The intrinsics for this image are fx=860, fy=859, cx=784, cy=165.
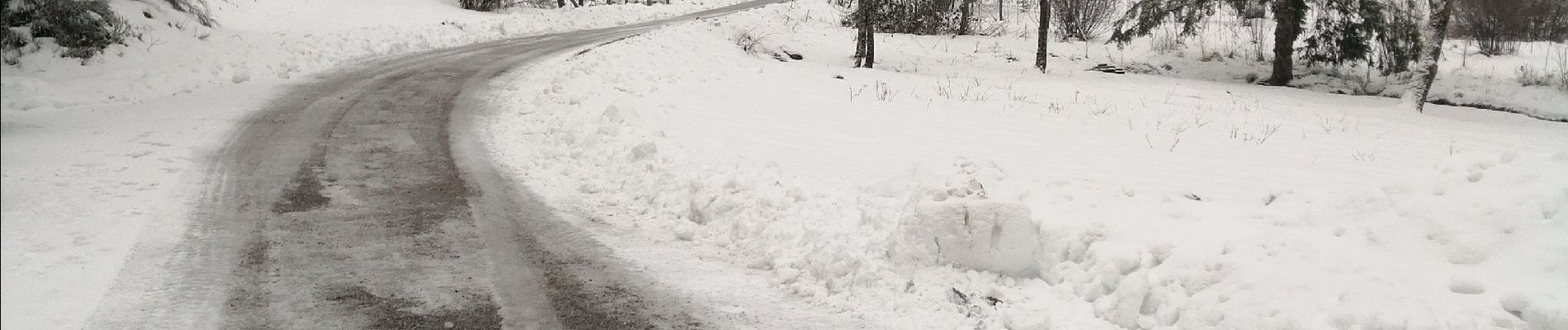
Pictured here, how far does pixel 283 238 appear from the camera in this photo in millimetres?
5402

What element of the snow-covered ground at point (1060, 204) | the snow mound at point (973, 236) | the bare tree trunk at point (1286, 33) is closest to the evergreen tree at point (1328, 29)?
the bare tree trunk at point (1286, 33)

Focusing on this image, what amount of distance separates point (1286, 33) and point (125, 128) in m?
20.2

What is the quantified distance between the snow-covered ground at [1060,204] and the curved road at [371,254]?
2.13ft

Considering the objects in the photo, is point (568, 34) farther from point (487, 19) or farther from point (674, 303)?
point (674, 303)

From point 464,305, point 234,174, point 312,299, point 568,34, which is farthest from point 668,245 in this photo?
point 568,34

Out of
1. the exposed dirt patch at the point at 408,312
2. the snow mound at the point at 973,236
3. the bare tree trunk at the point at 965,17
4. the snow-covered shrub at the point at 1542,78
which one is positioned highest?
the bare tree trunk at the point at 965,17

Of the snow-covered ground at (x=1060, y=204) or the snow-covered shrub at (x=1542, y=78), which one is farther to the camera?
the snow-covered shrub at (x=1542, y=78)

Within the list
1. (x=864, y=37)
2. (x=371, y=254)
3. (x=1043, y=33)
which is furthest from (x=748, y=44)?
(x=371, y=254)

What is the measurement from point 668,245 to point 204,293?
8.42ft

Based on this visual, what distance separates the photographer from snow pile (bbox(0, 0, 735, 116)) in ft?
34.4

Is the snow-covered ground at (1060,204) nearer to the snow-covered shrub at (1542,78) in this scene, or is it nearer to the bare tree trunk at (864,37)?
the snow-covered shrub at (1542,78)

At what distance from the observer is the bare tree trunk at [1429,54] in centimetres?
1445

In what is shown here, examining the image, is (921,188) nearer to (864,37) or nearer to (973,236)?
(973,236)

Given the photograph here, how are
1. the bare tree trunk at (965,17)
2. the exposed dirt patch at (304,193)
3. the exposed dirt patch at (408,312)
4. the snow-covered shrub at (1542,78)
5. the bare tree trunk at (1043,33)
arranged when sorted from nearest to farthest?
the exposed dirt patch at (408,312), the exposed dirt patch at (304,193), the snow-covered shrub at (1542,78), the bare tree trunk at (1043,33), the bare tree trunk at (965,17)
